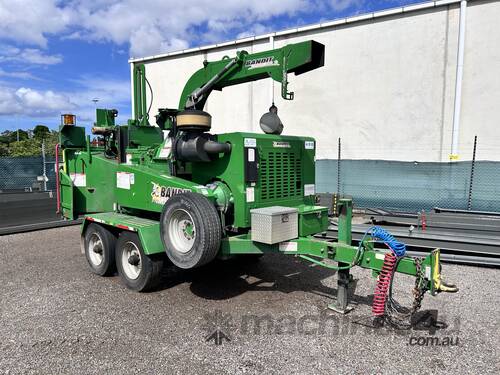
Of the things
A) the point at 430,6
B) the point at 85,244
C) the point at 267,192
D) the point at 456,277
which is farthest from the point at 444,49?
the point at 85,244

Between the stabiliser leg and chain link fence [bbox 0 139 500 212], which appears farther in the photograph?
chain link fence [bbox 0 139 500 212]

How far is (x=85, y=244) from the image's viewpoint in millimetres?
6055

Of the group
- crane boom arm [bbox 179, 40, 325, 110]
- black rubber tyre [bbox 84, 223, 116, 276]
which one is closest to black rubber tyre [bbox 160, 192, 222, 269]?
black rubber tyre [bbox 84, 223, 116, 276]

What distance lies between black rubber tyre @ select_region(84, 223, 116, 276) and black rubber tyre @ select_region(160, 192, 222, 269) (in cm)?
139

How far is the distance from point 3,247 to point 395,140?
1063cm

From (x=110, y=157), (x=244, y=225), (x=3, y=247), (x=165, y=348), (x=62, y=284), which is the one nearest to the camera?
(x=165, y=348)

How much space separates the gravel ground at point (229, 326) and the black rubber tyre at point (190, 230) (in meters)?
0.68

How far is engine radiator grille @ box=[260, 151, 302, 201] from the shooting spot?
15.6 ft

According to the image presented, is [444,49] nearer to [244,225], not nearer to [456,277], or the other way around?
[456,277]

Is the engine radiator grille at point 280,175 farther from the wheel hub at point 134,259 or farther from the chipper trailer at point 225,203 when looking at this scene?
the wheel hub at point 134,259

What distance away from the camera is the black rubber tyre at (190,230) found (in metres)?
4.13

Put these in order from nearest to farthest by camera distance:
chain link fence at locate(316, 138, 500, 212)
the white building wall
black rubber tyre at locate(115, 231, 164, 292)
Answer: black rubber tyre at locate(115, 231, 164, 292)
chain link fence at locate(316, 138, 500, 212)
the white building wall

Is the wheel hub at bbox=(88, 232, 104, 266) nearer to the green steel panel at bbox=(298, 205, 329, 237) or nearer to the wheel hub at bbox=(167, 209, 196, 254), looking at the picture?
the wheel hub at bbox=(167, 209, 196, 254)

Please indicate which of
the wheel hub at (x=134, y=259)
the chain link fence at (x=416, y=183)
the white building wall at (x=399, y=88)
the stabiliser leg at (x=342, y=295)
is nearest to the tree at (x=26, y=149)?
the white building wall at (x=399, y=88)
